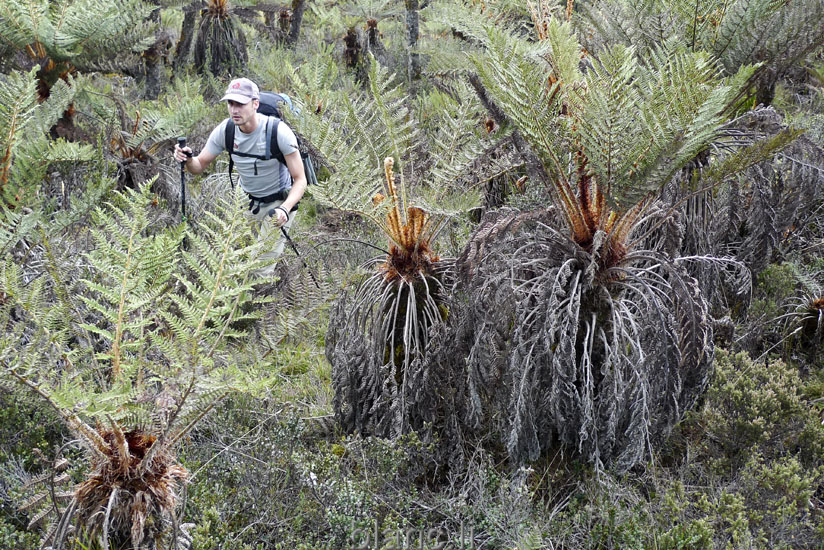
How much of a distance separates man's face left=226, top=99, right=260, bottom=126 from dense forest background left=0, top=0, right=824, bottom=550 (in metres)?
0.80

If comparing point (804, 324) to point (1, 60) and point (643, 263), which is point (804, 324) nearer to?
point (643, 263)

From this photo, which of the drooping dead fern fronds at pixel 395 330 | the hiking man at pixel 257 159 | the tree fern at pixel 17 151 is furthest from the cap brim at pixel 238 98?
the drooping dead fern fronds at pixel 395 330

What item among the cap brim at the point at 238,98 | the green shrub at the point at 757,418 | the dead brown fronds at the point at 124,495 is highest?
the cap brim at the point at 238,98

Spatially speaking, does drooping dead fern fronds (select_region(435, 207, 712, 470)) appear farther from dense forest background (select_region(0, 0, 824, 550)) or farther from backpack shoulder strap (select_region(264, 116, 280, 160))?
backpack shoulder strap (select_region(264, 116, 280, 160))

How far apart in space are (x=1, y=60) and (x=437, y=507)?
5.52 m

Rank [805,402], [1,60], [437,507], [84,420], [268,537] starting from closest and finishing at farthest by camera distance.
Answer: [84,420], [268,537], [437,507], [805,402], [1,60]

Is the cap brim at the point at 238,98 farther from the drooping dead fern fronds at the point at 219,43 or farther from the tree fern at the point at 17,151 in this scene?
the drooping dead fern fronds at the point at 219,43

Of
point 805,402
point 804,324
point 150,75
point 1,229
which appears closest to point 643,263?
point 805,402

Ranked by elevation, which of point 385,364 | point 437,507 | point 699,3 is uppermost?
point 699,3

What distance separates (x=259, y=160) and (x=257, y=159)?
0.05ft

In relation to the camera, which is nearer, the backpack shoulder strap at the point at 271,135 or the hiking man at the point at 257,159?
the hiking man at the point at 257,159

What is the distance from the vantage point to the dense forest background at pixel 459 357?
8.80 feet

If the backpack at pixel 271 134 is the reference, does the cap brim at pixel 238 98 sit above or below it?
above

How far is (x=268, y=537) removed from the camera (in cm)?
318
